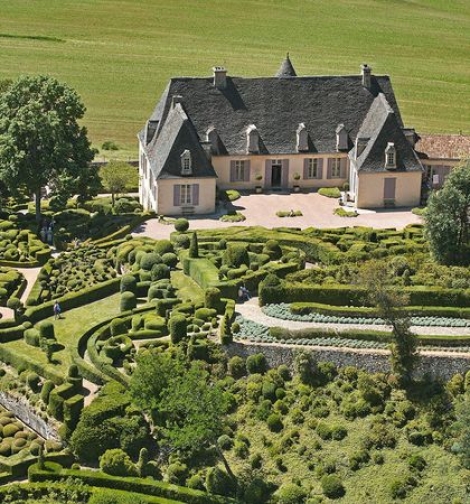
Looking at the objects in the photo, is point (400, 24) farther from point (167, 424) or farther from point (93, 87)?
point (167, 424)

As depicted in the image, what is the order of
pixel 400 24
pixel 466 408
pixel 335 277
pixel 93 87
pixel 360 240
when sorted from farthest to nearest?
pixel 400 24 < pixel 93 87 < pixel 360 240 < pixel 335 277 < pixel 466 408

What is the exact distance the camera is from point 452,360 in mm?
78750

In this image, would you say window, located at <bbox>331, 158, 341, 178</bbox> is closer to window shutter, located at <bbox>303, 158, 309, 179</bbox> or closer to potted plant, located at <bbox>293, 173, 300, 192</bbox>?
window shutter, located at <bbox>303, 158, 309, 179</bbox>

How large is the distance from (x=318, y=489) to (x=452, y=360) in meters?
12.1

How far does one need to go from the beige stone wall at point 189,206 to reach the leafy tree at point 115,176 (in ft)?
17.7

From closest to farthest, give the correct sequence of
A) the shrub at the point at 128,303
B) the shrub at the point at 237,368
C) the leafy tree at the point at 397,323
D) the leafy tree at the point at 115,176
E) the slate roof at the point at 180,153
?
the leafy tree at the point at 397,323 < the shrub at the point at 237,368 < the shrub at the point at 128,303 < the slate roof at the point at 180,153 < the leafy tree at the point at 115,176

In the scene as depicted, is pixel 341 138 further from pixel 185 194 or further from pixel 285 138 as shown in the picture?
pixel 185 194

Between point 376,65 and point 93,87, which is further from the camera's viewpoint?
point 376,65

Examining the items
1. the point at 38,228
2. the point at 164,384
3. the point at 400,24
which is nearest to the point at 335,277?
the point at 164,384

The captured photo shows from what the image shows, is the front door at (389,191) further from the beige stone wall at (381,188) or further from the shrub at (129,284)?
the shrub at (129,284)

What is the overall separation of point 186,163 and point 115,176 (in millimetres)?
7484

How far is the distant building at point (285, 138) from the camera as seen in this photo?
111500 mm

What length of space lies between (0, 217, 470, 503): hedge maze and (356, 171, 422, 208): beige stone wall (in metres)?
8.80

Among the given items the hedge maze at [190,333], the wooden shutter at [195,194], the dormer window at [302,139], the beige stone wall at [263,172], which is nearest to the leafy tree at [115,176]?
the wooden shutter at [195,194]
